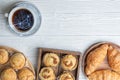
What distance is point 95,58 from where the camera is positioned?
1.08 meters

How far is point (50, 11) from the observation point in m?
1.11

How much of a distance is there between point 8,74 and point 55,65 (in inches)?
6.3

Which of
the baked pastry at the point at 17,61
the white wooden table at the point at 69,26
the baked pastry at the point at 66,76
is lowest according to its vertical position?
the baked pastry at the point at 66,76

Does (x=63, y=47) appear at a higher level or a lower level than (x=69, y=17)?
lower

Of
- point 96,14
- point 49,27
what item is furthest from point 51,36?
point 96,14

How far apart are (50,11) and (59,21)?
46mm

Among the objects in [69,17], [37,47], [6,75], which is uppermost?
[69,17]

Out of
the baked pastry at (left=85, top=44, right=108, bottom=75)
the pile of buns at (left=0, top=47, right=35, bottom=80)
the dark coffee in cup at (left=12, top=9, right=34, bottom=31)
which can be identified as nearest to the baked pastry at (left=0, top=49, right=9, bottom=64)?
the pile of buns at (left=0, top=47, right=35, bottom=80)

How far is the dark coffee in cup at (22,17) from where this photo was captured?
3.46ft

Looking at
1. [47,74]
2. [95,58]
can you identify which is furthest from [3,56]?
[95,58]

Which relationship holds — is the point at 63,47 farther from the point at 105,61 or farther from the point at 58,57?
the point at 105,61

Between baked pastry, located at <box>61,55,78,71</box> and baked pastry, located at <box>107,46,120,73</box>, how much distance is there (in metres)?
0.12

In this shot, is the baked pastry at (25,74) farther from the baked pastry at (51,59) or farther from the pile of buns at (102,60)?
the pile of buns at (102,60)

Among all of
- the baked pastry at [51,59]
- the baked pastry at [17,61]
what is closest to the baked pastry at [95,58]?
the baked pastry at [51,59]
